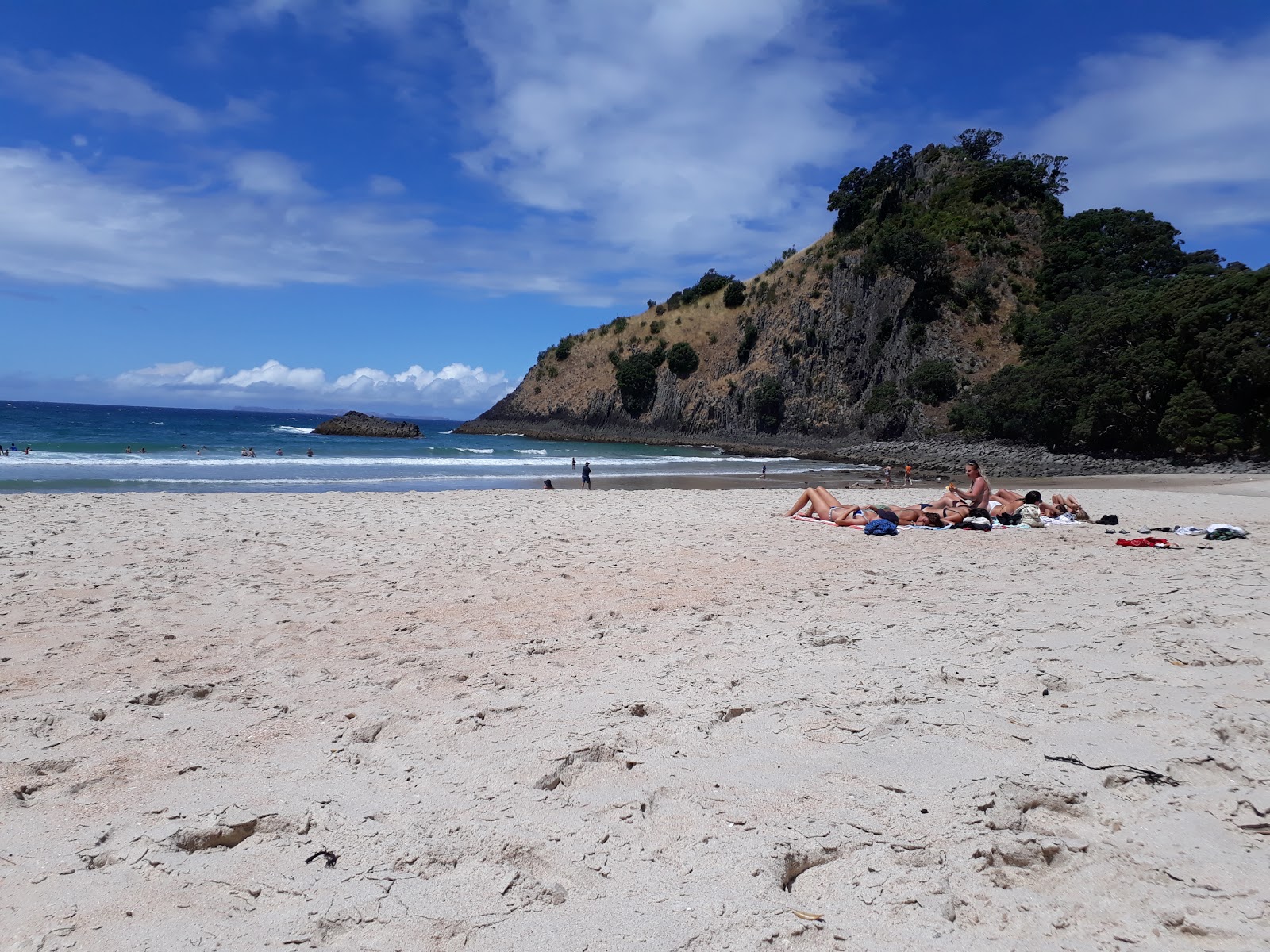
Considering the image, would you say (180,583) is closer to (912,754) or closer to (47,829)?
(47,829)

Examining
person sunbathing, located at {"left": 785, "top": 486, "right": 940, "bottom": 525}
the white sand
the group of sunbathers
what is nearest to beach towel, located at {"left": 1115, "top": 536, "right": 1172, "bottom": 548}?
the group of sunbathers

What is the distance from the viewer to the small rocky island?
62.5m

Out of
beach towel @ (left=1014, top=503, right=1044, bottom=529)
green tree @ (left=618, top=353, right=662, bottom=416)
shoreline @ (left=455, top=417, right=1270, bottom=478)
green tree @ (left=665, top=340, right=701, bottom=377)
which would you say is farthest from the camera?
green tree @ (left=618, top=353, right=662, bottom=416)

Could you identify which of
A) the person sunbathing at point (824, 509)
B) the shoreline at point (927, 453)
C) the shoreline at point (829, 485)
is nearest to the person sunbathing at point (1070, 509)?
the person sunbathing at point (824, 509)

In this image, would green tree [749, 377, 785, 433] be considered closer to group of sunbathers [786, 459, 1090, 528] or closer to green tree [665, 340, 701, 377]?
green tree [665, 340, 701, 377]

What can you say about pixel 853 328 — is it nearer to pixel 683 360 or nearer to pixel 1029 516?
pixel 683 360

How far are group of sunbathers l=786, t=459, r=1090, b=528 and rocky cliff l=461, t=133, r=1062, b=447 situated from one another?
36.9m

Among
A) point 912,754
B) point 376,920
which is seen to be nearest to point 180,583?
point 376,920

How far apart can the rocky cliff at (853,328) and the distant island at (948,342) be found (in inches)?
6.2

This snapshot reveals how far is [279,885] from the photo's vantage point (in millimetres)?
2420

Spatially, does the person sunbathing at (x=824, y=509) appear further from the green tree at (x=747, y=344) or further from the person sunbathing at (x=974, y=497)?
the green tree at (x=747, y=344)

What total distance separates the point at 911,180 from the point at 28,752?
68.3m

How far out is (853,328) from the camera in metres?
56.8

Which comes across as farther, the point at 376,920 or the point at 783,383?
the point at 783,383
